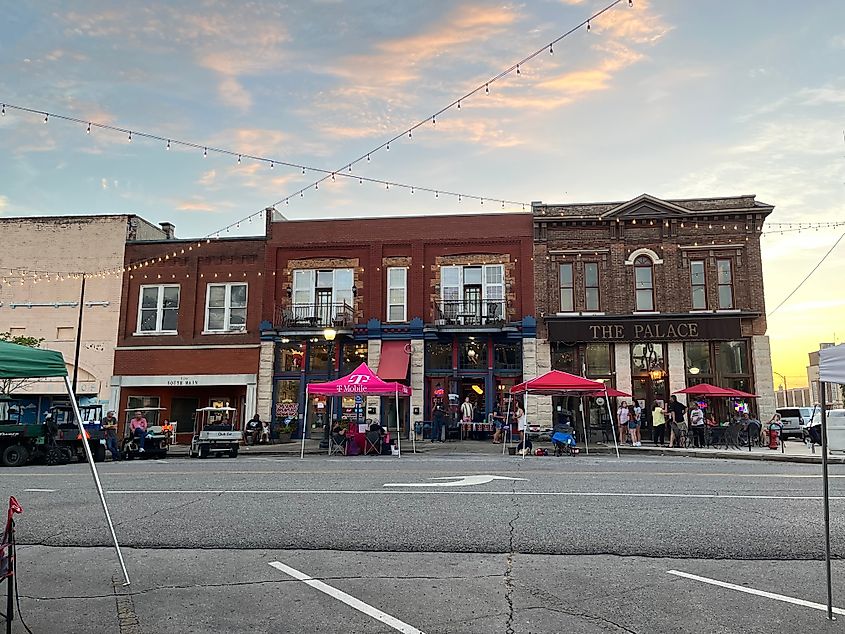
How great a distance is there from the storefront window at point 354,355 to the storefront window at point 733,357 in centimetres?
1520

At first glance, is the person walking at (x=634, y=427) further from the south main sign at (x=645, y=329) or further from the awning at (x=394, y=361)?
the awning at (x=394, y=361)

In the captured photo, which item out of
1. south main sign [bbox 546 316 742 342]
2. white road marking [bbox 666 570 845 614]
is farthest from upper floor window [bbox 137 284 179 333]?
white road marking [bbox 666 570 845 614]

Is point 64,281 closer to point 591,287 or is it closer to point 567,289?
point 567,289

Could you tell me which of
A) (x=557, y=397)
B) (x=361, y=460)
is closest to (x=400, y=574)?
(x=361, y=460)

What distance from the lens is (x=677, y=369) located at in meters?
29.1

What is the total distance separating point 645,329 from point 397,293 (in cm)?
1086

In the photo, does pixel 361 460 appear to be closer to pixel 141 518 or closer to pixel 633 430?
pixel 141 518

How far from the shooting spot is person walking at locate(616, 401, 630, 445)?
87.6ft

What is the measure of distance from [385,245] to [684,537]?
82.0ft

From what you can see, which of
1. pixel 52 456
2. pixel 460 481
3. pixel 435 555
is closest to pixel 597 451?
pixel 460 481

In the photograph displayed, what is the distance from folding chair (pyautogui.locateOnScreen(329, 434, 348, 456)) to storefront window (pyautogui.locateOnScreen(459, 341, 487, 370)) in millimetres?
8632

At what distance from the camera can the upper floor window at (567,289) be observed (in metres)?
30.3

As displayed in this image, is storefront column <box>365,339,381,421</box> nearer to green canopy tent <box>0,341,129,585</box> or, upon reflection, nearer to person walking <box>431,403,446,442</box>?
person walking <box>431,403,446,442</box>

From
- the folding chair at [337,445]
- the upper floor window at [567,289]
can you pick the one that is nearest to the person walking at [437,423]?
the folding chair at [337,445]
